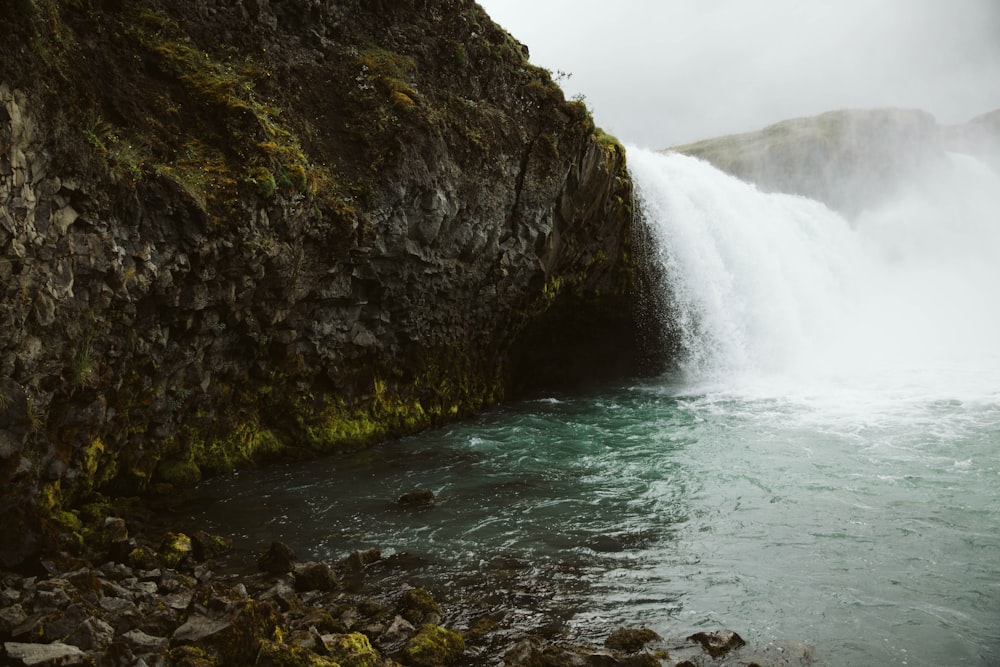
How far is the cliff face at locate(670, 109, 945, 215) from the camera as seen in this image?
57031 mm

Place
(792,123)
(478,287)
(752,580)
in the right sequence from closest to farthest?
(752,580)
(478,287)
(792,123)

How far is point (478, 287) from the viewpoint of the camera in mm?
15703

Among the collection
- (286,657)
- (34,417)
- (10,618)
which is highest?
(34,417)

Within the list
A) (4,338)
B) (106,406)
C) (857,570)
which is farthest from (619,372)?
(4,338)

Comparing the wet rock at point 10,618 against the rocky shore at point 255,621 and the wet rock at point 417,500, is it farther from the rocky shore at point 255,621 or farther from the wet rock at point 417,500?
the wet rock at point 417,500

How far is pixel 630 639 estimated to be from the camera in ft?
19.0

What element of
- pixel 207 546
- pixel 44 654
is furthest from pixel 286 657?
pixel 207 546

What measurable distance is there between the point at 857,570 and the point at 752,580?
4.17 ft

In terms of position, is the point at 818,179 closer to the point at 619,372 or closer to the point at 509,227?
the point at 619,372

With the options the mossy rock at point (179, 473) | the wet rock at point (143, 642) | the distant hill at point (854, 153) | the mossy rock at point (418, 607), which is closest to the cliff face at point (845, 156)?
the distant hill at point (854, 153)

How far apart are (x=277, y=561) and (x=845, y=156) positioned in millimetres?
66364

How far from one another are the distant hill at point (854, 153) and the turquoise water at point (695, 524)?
5000 cm

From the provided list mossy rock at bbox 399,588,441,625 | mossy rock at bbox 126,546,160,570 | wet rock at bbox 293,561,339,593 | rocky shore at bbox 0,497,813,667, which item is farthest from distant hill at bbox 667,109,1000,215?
mossy rock at bbox 126,546,160,570

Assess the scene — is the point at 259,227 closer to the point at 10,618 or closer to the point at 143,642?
the point at 10,618
